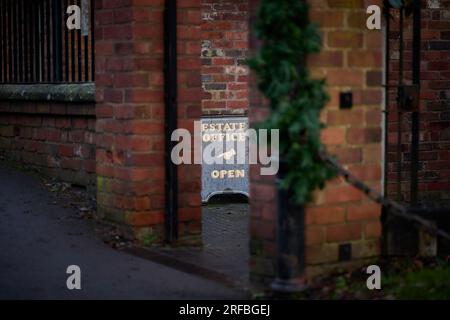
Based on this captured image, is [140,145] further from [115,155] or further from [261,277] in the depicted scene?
[261,277]

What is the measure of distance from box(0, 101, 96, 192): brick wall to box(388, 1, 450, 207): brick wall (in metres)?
3.00

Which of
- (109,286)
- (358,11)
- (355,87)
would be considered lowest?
(109,286)

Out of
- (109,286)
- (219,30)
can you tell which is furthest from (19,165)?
(109,286)

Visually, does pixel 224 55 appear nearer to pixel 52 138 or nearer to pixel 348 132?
pixel 52 138

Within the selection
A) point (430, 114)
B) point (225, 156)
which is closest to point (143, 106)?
point (225, 156)

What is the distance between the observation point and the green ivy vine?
5.60m

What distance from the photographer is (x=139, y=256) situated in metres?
7.25

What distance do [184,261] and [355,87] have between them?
184cm

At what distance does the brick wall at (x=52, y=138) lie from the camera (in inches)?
358

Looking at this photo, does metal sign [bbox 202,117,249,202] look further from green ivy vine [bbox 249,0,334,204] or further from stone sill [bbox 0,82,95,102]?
green ivy vine [bbox 249,0,334,204]

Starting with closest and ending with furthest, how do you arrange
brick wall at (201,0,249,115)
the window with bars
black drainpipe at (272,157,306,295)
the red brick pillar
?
black drainpipe at (272,157,306,295), the red brick pillar, the window with bars, brick wall at (201,0,249,115)

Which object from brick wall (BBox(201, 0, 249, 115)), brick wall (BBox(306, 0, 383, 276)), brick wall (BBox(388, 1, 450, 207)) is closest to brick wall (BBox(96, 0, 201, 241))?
brick wall (BBox(306, 0, 383, 276))

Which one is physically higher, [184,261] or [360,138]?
[360,138]

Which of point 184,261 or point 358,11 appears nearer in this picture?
point 358,11
